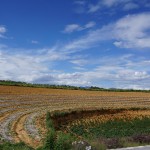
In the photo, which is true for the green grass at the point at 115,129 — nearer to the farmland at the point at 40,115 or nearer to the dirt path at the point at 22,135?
the farmland at the point at 40,115

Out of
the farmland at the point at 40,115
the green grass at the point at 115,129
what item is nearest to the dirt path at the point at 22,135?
the farmland at the point at 40,115

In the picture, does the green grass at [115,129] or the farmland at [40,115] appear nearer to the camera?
the farmland at [40,115]

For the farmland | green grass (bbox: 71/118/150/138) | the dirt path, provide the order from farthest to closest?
1. green grass (bbox: 71/118/150/138)
2. the farmland
3. the dirt path

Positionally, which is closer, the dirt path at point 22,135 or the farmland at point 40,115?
the dirt path at point 22,135

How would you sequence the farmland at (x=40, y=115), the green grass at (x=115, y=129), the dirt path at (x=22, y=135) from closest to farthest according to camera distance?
the dirt path at (x=22, y=135)
the farmland at (x=40, y=115)
the green grass at (x=115, y=129)

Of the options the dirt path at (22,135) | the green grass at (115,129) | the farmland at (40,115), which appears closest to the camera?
the dirt path at (22,135)

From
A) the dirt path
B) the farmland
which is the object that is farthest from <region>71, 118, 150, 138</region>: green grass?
the dirt path

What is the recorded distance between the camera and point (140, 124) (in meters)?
36.3

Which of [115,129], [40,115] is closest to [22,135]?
[40,115]

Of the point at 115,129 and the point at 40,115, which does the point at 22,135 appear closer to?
the point at 40,115

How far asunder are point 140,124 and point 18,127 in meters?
14.0

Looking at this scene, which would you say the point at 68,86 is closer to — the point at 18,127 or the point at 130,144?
the point at 18,127

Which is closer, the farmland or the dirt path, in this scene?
the dirt path

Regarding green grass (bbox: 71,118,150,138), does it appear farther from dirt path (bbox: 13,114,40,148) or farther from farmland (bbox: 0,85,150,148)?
dirt path (bbox: 13,114,40,148)
